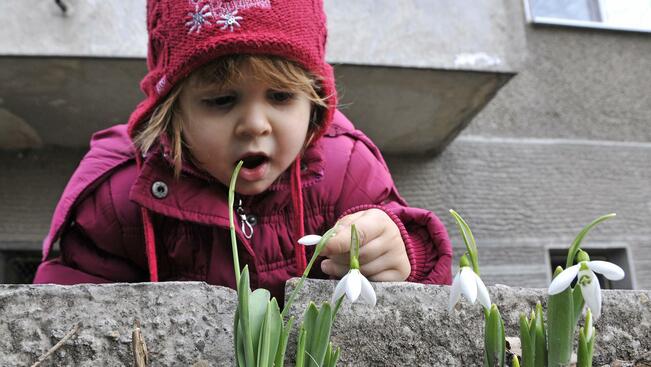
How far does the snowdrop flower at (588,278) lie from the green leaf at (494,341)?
0.32ft

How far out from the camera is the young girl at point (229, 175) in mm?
1222

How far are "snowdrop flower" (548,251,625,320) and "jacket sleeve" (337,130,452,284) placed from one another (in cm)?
56

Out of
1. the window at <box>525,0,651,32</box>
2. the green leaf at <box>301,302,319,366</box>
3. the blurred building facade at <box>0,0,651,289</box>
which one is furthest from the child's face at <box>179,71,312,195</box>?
the window at <box>525,0,651,32</box>

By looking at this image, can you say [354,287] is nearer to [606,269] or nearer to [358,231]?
[606,269]

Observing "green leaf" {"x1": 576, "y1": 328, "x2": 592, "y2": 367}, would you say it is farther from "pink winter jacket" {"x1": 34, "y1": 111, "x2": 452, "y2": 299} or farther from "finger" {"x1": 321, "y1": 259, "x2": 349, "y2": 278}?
"pink winter jacket" {"x1": 34, "y1": 111, "x2": 452, "y2": 299}

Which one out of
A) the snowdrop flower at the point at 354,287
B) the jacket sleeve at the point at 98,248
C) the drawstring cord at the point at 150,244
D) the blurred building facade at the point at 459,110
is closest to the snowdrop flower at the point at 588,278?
the snowdrop flower at the point at 354,287

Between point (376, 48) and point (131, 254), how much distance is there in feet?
6.32

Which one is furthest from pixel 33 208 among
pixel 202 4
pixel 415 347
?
pixel 415 347

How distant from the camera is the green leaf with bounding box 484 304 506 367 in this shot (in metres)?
0.75

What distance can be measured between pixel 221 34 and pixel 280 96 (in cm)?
16

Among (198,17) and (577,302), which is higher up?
(198,17)

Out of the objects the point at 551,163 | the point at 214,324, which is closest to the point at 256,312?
the point at 214,324

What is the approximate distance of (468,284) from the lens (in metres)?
0.68

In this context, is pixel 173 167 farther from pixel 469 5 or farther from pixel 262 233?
pixel 469 5
